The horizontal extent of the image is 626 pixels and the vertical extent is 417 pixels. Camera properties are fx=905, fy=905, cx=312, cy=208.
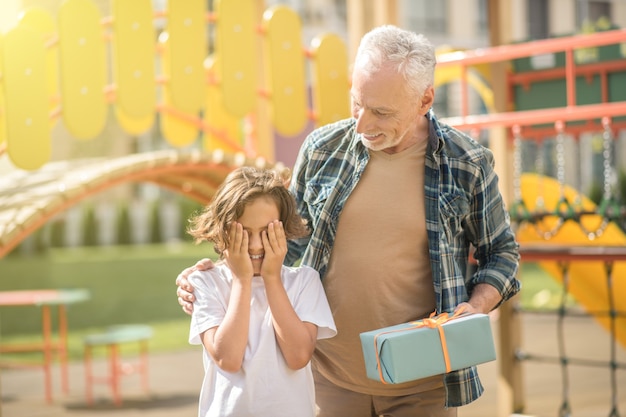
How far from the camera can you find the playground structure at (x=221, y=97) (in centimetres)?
468

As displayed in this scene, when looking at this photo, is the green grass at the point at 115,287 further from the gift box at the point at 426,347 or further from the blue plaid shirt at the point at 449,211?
the gift box at the point at 426,347

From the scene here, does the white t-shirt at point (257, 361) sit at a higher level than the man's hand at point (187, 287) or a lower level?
lower

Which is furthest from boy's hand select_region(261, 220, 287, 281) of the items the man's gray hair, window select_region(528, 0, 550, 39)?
window select_region(528, 0, 550, 39)

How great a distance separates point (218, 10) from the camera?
219 inches

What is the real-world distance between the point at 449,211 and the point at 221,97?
10.9 feet

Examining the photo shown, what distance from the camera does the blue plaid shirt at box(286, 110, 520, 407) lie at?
2.39 m

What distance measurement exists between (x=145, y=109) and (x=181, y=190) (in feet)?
4.43

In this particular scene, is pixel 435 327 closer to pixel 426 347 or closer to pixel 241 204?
pixel 426 347

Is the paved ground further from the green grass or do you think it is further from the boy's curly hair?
the boy's curly hair

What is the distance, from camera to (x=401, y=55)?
226 cm

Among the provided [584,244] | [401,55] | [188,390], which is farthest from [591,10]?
[401,55]

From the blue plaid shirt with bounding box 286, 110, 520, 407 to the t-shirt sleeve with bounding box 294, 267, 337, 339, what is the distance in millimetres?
160

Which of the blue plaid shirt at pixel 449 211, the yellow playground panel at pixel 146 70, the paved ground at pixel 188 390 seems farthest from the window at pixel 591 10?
the blue plaid shirt at pixel 449 211

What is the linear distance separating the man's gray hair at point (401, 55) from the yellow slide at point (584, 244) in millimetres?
3815
